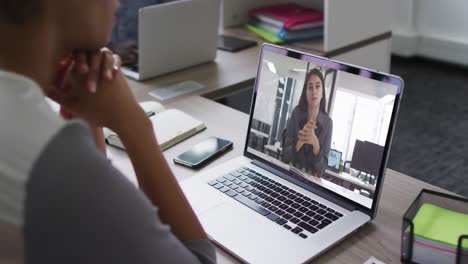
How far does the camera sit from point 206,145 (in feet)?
4.44

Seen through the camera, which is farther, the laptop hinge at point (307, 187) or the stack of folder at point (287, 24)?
the stack of folder at point (287, 24)

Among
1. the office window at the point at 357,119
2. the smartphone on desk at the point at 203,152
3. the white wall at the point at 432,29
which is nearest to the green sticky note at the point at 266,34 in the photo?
the smartphone on desk at the point at 203,152

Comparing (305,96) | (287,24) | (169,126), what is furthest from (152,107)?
(287,24)

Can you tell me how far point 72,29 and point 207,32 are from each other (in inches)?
52.1

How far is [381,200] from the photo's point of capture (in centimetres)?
110

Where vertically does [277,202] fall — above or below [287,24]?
below

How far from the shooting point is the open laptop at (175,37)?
1.75 m

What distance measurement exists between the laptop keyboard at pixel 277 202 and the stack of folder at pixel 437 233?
0.16 meters

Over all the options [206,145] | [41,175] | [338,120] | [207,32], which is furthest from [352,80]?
[207,32]

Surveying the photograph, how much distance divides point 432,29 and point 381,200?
337 centimetres

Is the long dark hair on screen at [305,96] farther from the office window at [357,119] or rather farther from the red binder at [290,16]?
the red binder at [290,16]

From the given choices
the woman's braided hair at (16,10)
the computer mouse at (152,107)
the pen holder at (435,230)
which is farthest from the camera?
the computer mouse at (152,107)

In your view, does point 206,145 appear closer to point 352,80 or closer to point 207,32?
point 352,80

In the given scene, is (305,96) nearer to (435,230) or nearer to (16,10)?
(435,230)
